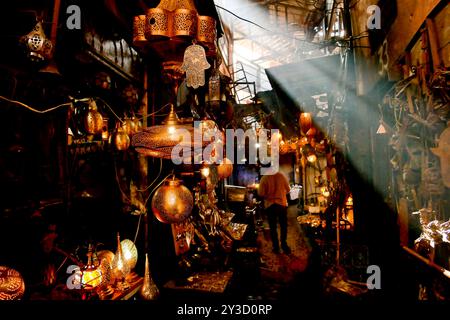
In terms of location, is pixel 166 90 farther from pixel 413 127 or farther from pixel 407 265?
pixel 407 265

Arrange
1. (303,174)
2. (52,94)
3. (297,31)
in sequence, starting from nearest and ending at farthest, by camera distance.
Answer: (52,94) → (297,31) → (303,174)

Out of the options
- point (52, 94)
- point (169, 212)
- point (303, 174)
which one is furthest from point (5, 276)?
point (303, 174)

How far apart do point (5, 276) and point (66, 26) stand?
2768 millimetres

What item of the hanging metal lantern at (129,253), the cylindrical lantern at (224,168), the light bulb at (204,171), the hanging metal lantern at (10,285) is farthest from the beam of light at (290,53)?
the hanging metal lantern at (10,285)

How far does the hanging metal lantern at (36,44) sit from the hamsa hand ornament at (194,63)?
122 cm

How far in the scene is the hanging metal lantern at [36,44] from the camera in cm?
229

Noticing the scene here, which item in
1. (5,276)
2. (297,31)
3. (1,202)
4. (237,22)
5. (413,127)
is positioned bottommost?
(5,276)

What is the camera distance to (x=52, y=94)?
3.12m

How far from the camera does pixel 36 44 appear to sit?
7.55ft

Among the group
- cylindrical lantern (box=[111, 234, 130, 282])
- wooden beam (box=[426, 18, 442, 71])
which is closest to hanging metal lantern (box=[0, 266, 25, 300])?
cylindrical lantern (box=[111, 234, 130, 282])

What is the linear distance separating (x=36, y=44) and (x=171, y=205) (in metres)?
2.08

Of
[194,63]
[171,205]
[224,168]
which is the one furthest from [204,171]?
[194,63]

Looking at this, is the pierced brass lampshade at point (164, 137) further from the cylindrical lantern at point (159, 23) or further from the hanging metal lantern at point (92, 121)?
the cylindrical lantern at point (159, 23)

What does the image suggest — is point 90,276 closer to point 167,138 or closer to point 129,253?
point 129,253
